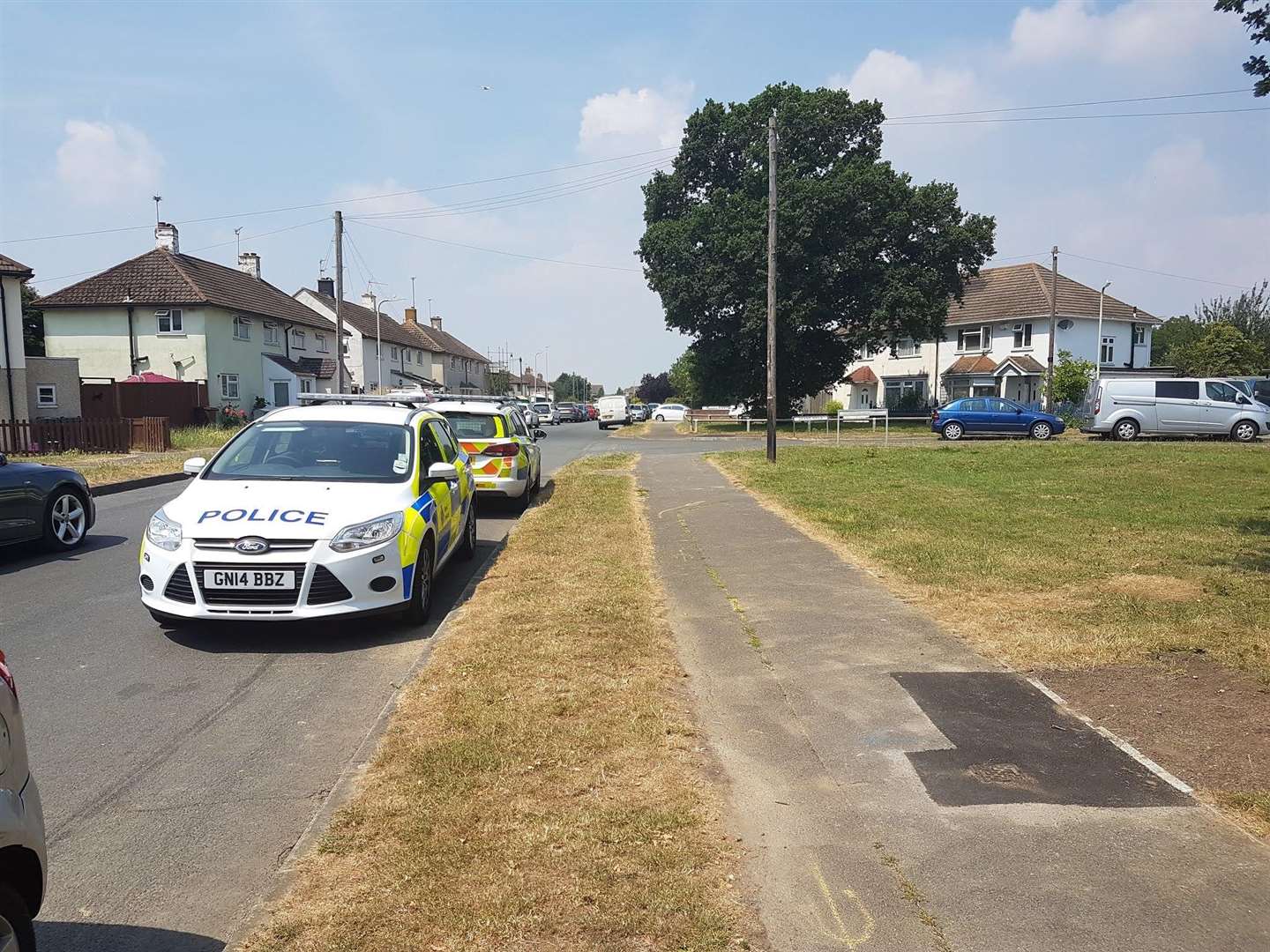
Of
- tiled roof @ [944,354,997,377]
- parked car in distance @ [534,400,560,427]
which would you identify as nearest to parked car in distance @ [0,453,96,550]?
parked car in distance @ [534,400,560,427]

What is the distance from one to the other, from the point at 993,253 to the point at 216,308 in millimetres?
35863

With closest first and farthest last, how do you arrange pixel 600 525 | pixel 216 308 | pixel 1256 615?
1. pixel 1256 615
2. pixel 600 525
3. pixel 216 308

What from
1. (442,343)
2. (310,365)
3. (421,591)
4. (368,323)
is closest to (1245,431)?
(421,591)

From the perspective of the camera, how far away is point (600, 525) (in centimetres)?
1209

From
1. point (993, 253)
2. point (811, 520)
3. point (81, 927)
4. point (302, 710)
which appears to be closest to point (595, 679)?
point (302, 710)

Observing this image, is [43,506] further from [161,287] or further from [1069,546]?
[161,287]

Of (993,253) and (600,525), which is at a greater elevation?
(993,253)

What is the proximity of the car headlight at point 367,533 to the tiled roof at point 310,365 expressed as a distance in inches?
1772

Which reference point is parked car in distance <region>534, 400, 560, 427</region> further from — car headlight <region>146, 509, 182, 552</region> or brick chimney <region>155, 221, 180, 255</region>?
car headlight <region>146, 509, 182, 552</region>

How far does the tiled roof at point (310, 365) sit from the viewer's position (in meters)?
50.1

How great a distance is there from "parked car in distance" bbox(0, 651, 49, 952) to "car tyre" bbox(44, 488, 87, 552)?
9.24 m

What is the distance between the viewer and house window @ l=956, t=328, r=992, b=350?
60281 mm

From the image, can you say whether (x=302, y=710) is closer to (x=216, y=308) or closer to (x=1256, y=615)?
(x=1256, y=615)

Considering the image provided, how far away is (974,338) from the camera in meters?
61.4
